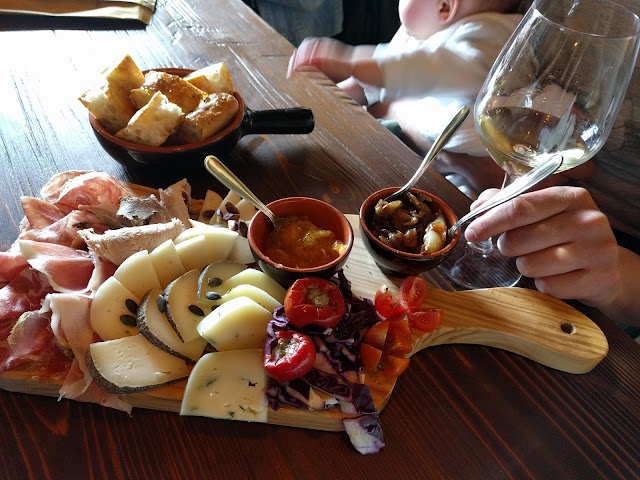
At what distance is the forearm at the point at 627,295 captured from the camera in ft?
4.00

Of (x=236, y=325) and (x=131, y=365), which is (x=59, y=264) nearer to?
(x=131, y=365)

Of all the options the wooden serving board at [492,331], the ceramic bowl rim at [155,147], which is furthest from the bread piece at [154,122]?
the wooden serving board at [492,331]

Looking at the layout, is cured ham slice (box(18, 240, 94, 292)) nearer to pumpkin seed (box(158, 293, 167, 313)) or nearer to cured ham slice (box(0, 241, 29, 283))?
cured ham slice (box(0, 241, 29, 283))

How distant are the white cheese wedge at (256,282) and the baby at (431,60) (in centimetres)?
97

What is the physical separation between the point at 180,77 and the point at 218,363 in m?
0.87

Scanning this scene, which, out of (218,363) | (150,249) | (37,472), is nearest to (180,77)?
(150,249)

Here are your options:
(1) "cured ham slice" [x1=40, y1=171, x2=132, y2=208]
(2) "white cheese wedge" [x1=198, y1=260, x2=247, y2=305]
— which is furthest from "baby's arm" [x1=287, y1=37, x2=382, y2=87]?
(2) "white cheese wedge" [x1=198, y1=260, x2=247, y2=305]

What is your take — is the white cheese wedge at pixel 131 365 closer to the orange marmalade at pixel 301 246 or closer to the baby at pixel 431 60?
the orange marmalade at pixel 301 246

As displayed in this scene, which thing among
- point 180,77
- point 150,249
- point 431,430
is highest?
point 180,77

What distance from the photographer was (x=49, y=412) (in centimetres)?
84

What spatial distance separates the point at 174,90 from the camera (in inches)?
49.4

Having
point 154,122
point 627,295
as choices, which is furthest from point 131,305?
point 627,295

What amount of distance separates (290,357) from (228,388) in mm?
128

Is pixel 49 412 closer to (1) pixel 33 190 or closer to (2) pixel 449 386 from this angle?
(1) pixel 33 190
